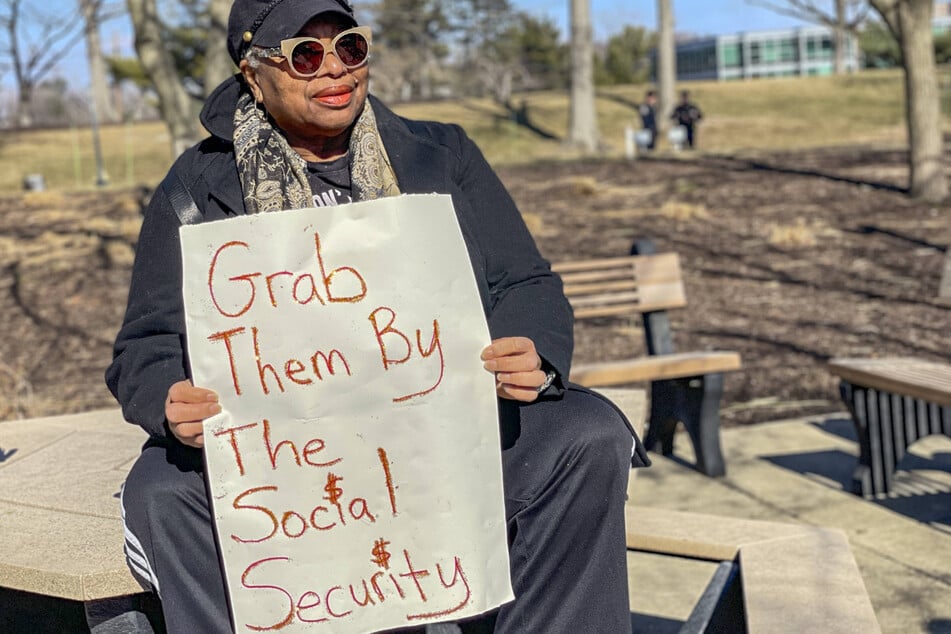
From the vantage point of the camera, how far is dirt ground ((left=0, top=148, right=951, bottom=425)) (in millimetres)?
6750

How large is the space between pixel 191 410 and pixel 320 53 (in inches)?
34.2

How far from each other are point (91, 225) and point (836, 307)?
9.81 metres

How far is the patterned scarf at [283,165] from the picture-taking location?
2.48 meters

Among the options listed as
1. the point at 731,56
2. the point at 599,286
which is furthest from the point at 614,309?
the point at 731,56

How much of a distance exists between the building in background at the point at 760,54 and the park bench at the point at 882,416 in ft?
236

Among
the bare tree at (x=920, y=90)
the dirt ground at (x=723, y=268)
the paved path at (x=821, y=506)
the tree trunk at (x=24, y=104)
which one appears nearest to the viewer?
the paved path at (x=821, y=506)

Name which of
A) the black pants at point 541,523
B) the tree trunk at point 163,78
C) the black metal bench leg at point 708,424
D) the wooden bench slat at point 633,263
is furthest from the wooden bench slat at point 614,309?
the tree trunk at point 163,78

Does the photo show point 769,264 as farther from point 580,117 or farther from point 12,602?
point 580,117

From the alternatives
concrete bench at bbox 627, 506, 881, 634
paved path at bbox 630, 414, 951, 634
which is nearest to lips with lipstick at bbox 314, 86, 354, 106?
concrete bench at bbox 627, 506, 881, 634

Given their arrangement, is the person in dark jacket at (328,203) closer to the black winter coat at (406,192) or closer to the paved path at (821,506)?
the black winter coat at (406,192)

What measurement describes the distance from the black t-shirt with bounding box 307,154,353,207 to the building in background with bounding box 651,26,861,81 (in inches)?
2905

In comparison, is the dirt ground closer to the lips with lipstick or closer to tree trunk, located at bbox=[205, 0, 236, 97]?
tree trunk, located at bbox=[205, 0, 236, 97]

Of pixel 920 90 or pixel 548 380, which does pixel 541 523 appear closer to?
pixel 548 380

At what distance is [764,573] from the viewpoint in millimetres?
2705
